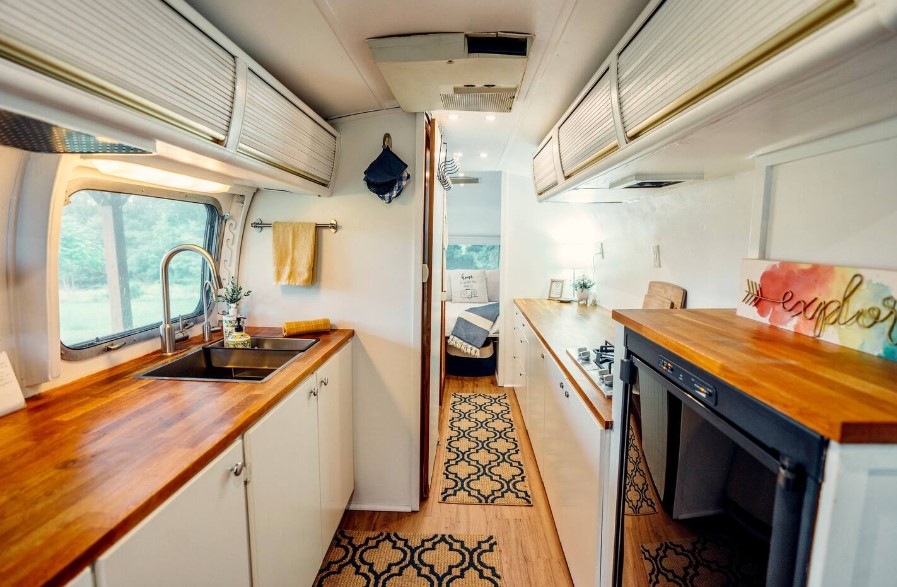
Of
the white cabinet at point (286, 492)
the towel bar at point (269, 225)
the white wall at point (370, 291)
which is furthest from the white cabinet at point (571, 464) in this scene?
the towel bar at point (269, 225)

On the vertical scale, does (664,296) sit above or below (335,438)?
above

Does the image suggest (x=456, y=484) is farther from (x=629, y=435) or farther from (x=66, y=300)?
(x=66, y=300)

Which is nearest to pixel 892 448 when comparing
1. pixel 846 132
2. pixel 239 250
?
pixel 846 132

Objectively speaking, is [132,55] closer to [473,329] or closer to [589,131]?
[589,131]

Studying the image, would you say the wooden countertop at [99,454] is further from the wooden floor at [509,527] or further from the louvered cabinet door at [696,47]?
the louvered cabinet door at [696,47]

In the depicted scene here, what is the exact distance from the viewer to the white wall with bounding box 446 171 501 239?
228 inches

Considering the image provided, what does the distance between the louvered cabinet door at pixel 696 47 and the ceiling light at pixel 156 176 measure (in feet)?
5.24

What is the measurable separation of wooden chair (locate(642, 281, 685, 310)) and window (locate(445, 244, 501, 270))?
3.70 m

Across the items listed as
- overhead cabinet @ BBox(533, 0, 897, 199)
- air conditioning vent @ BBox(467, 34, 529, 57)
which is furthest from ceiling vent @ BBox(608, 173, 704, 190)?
air conditioning vent @ BBox(467, 34, 529, 57)

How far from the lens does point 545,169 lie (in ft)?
7.91

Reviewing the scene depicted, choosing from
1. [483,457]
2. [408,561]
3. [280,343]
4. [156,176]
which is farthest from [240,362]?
[483,457]

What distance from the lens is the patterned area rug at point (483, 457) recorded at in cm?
232

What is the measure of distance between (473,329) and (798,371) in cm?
351

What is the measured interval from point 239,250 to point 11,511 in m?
1.58
